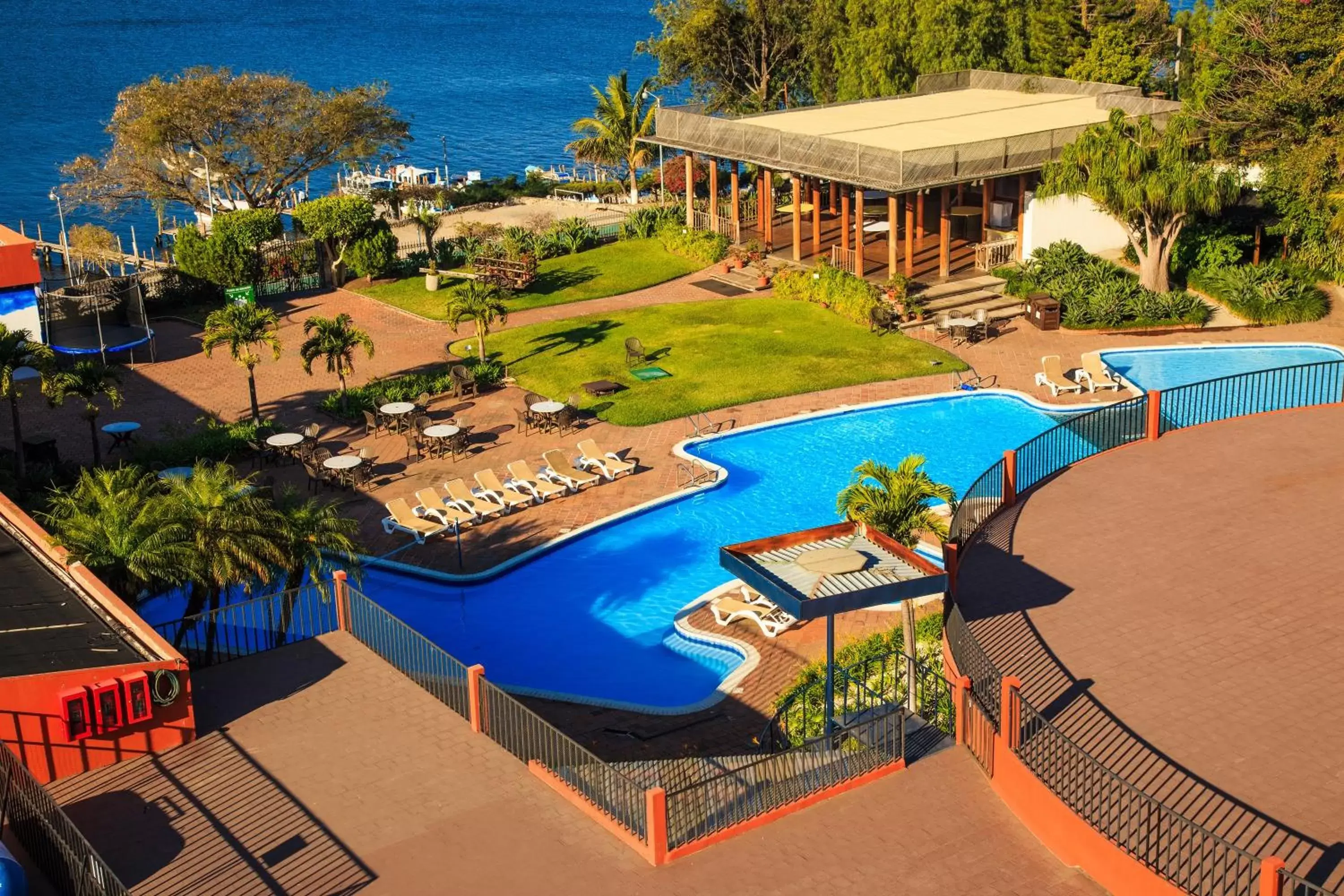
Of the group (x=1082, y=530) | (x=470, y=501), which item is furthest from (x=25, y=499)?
(x=1082, y=530)

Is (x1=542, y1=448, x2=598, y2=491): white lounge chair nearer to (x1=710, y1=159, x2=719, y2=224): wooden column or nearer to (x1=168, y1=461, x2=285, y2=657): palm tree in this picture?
(x1=168, y1=461, x2=285, y2=657): palm tree

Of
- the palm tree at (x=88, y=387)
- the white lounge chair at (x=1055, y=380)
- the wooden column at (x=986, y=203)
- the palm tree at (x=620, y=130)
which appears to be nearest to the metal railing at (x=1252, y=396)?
the white lounge chair at (x=1055, y=380)

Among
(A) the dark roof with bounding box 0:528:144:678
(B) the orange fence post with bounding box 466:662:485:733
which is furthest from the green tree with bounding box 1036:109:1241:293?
A: (A) the dark roof with bounding box 0:528:144:678

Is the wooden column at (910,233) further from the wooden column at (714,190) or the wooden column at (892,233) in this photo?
the wooden column at (714,190)

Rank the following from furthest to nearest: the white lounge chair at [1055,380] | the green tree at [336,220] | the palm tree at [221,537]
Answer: the green tree at [336,220]
the white lounge chair at [1055,380]
the palm tree at [221,537]

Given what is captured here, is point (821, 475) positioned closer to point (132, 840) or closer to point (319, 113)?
point (132, 840)

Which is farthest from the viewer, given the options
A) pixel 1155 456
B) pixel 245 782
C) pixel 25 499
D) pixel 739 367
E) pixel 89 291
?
pixel 89 291

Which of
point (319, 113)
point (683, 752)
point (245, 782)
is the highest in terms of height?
point (319, 113)

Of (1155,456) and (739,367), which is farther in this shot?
(739,367)
